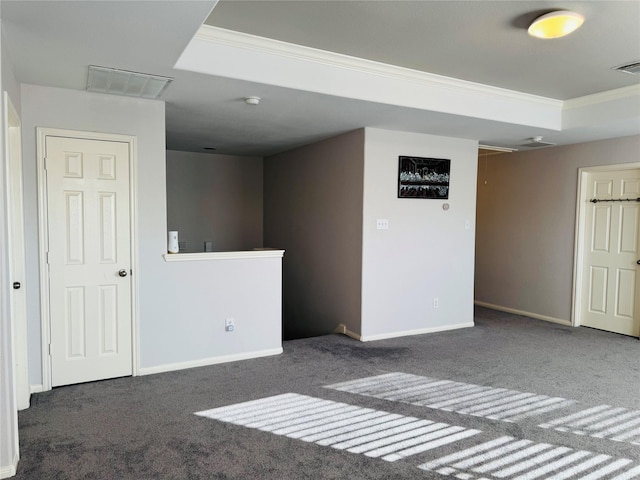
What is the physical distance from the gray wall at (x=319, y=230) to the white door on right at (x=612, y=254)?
10.0 ft

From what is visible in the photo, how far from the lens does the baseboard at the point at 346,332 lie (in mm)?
4908

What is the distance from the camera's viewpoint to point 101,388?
3445 mm

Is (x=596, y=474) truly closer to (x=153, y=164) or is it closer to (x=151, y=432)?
(x=151, y=432)

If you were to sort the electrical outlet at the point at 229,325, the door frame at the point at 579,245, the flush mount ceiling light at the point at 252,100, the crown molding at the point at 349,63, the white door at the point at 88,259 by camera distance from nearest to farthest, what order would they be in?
the crown molding at the point at 349,63, the white door at the point at 88,259, the flush mount ceiling light at the point at 252,100, the electrical outlet at the point at 229,325, the door frame at the point at 579,245

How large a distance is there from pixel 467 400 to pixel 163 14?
3156mm

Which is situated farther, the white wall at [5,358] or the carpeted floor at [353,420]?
the carpeted floor at [353,420]

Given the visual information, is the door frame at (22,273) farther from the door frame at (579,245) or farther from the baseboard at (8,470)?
the door frame at (579,245)

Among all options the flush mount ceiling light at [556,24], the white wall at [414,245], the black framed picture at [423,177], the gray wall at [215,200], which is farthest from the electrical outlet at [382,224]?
the gray wall at [215,200]

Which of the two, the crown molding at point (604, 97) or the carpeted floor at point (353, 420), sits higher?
the crown molding at point (604, 97)

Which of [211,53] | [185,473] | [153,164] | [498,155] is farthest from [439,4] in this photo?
[498,155]

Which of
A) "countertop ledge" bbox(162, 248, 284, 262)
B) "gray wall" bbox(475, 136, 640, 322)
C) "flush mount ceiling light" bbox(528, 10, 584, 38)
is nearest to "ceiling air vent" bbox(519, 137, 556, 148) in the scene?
"gray wall" bbox(475, 136, 640, 322)

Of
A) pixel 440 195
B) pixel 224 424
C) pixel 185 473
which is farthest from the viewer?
pixel 440 195

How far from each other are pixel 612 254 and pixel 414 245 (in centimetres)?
247

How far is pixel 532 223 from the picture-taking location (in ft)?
20.1
